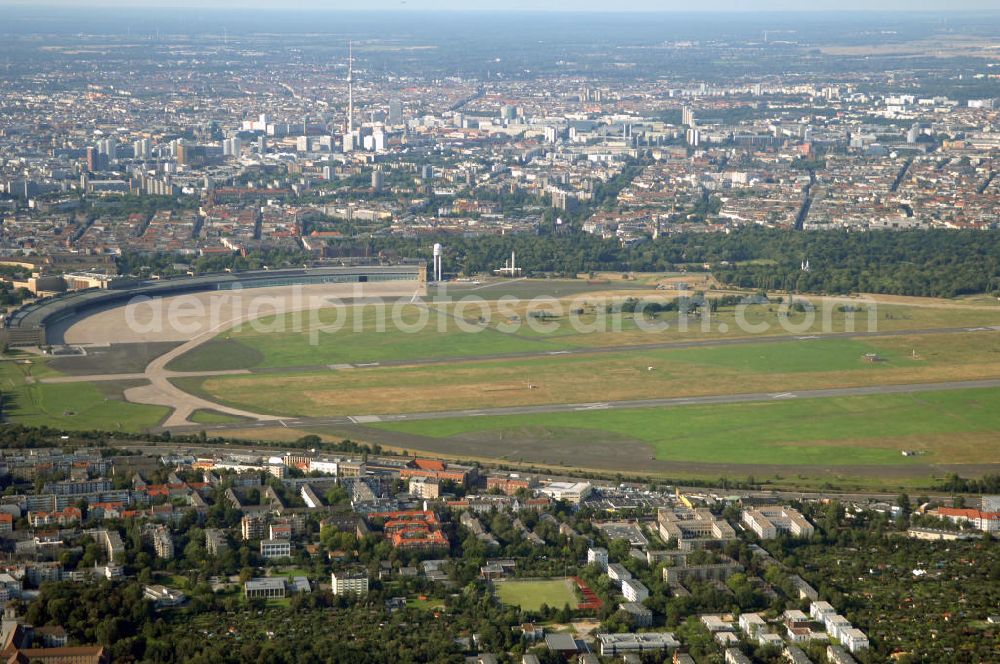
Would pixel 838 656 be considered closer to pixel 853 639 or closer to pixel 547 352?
pixel 853 639

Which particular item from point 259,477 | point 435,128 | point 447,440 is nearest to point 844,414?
point 447,440

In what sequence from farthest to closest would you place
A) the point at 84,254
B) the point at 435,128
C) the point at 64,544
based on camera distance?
the point at 435,128 → the point at 84,254 → the point at 64,544

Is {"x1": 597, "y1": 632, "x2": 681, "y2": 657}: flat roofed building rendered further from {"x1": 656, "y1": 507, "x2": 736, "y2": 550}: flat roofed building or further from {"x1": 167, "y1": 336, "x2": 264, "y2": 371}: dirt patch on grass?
{"x1": 167, "y1": 336, "x2": 264, "y2": 371}: dirt patch on grass

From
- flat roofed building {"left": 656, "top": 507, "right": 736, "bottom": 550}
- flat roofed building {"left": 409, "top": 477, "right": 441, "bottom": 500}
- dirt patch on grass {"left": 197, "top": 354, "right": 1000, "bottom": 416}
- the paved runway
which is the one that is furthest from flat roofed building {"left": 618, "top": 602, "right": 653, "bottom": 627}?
dirt patch on grass {"left": 197, "top": 354, "right": 1000, "bottom": 416}

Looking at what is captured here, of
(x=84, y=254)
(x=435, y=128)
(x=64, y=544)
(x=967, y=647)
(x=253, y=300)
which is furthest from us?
(x=435, y=128)

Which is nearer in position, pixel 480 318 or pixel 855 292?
pixel 480 318

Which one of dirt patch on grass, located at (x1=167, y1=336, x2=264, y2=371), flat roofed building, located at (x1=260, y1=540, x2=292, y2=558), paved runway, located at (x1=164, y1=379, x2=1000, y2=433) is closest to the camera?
flat roofed building, located at (x1=260, y1=540, x2=292, y2=558)

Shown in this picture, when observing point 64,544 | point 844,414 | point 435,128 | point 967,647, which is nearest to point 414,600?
point 64,544

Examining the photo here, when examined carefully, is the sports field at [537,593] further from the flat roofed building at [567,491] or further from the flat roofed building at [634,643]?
the flat roofed building at [567,491]

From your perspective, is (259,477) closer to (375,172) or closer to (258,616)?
(258,616)
